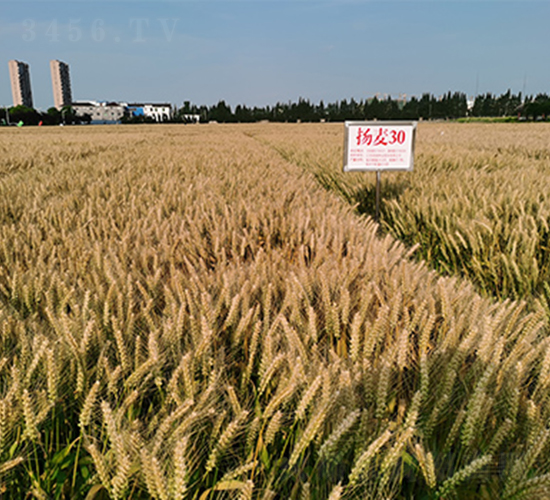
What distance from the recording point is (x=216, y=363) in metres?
0.90

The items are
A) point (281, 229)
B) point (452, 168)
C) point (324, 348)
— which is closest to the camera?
point (324, 348)

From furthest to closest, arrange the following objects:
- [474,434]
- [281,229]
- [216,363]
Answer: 1. [281,229]
2. [216,363]
3. [474,434]

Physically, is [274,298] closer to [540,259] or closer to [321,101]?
[540,259]

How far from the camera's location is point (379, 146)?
363cm

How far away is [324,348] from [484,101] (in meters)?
104

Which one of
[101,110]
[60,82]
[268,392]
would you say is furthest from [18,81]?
[268,392]

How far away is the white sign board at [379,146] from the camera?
3613 mm

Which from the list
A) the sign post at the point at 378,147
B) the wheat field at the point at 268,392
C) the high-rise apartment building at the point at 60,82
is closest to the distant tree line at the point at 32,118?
the high-rise apartment building at the point at 60,82

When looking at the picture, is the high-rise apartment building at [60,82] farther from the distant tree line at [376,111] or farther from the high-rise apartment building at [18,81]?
the distant tree line at [376,111]

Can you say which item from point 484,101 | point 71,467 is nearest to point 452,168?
point 71,467

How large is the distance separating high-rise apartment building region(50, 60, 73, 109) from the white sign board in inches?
6379

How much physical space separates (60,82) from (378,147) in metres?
169

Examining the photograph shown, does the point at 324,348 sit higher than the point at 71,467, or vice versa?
the point at 324,348

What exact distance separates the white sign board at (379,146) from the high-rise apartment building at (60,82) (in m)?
162
